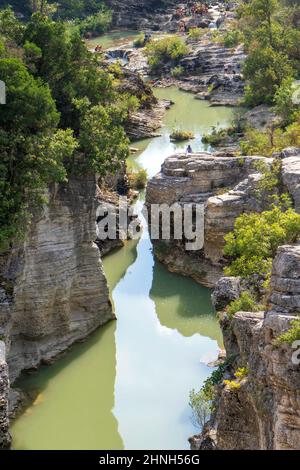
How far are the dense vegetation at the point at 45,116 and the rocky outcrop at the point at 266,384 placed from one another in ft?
21.4

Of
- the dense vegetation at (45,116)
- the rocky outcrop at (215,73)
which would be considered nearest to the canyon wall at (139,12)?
the rocky outcrop at (215,73)

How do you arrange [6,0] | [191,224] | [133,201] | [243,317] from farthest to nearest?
1. [6,0]
2. [133,201]
3. [191,224]
4. [243,317]

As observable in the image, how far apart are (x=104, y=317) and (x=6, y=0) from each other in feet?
163

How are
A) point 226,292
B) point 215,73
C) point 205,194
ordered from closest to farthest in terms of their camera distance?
1. point 226,292
2. point 205,194
3. point 215,73

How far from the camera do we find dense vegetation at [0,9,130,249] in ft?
53.3

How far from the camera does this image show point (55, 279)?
18.2 metres

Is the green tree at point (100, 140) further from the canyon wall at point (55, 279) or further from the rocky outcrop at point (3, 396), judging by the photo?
the rocky outcrop at point (3, 396)

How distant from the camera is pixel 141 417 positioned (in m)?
17.0

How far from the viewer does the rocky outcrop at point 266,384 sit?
32.3 ft

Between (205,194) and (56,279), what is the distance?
7.62 m

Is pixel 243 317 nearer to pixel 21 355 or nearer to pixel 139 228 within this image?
pixel 21 355

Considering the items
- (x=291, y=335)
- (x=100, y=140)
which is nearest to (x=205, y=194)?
(x=100, y=140)

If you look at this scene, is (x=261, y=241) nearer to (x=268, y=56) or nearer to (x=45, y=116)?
(x=45, y=116)

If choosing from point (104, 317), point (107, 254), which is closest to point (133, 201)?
point (107, 254)
